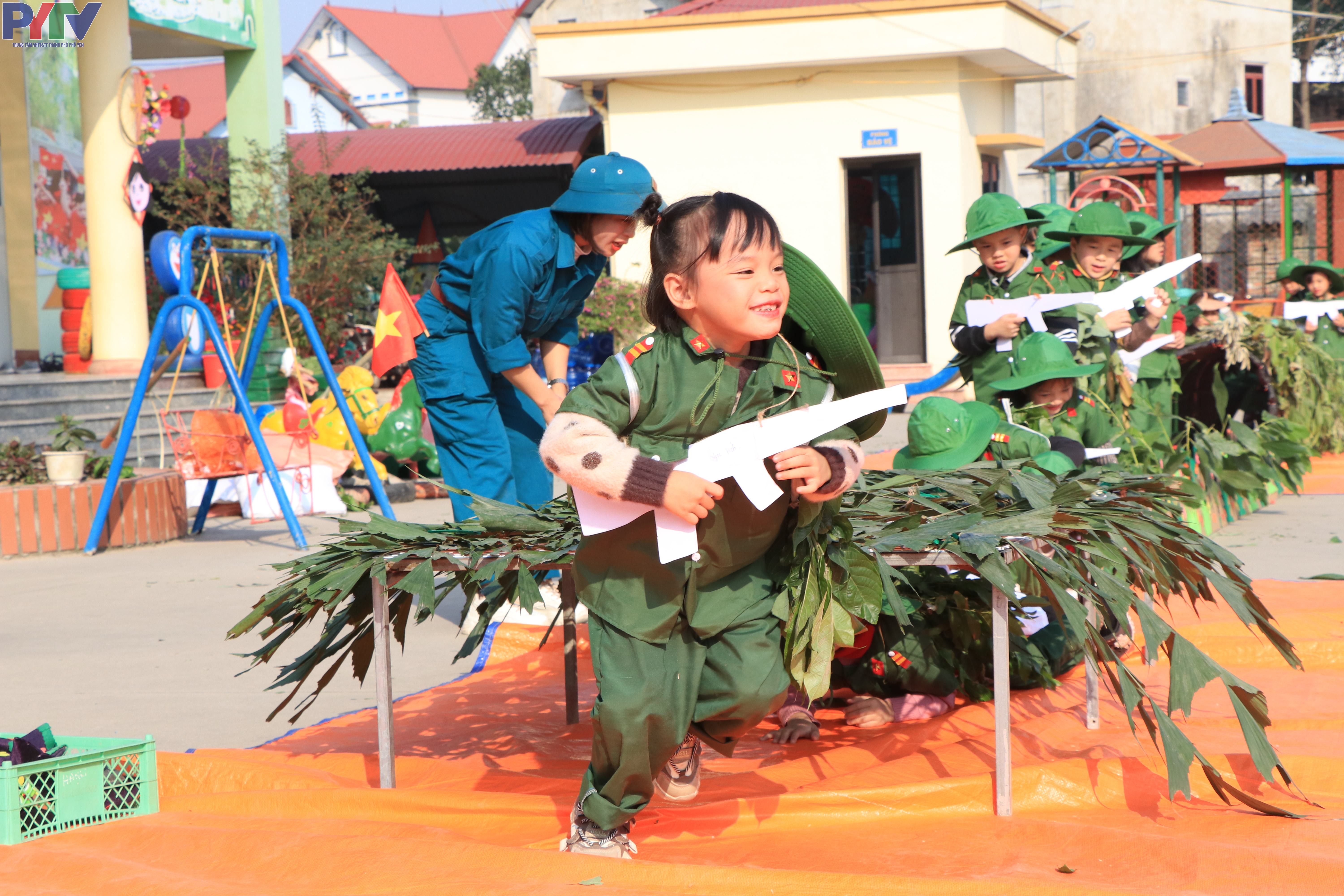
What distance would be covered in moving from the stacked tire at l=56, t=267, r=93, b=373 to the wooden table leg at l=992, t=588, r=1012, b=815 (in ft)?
38.5

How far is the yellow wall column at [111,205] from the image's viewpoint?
11.9 m

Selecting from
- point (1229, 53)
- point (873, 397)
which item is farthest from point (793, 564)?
point (1229, 53)

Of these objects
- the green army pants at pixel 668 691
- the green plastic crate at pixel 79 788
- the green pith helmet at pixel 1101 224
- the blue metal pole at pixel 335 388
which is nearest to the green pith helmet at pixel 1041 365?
the green pith helmet at pixel 1101 224

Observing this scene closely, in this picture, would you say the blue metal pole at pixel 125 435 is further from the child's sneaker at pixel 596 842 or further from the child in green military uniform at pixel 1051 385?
the child's sneaker at pixel 596 842

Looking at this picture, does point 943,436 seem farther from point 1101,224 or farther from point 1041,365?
point 1101,224

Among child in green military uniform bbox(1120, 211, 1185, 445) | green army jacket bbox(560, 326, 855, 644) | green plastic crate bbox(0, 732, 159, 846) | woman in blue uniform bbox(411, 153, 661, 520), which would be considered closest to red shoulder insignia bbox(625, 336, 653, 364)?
green army jacket bbox(560, 326, 855, 644)

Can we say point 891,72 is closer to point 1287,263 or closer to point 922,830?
point 1287,263

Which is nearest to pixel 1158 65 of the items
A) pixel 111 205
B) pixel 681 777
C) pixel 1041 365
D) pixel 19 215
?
pixel 19 215

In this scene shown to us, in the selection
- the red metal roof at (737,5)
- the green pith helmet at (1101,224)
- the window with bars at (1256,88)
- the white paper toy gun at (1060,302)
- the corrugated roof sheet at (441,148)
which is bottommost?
the white paper toy gun at (1060,302)

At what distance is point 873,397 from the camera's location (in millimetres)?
2484

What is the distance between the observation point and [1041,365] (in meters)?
4.79

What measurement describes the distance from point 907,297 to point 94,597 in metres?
12.2

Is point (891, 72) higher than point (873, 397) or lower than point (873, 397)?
higher

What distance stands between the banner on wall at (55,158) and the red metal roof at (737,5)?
7348mm
